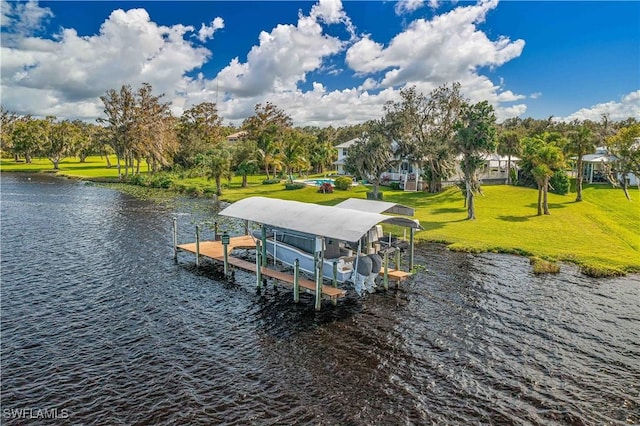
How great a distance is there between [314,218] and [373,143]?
2255cm

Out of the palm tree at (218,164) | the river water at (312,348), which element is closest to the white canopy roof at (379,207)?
the river water at (312,348)

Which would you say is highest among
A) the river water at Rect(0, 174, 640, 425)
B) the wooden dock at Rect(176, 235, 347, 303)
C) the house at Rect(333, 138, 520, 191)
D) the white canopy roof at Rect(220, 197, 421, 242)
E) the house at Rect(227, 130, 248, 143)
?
the house at Rect(227, 130, 248, 143)

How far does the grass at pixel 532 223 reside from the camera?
2861 centimetres

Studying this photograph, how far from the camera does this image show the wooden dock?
21.1m

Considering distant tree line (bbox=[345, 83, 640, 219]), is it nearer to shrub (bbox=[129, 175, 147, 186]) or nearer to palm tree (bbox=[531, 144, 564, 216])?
Answer: palm tree (bbox=[531, 144, 564, 216])

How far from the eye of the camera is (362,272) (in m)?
20.8

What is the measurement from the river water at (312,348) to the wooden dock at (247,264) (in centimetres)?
79

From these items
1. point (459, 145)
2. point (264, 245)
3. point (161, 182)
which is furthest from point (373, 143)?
point (161, 182)

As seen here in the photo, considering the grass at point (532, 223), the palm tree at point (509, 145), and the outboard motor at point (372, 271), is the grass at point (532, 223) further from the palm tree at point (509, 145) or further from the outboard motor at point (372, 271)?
the outboard motor at point (372, 271)

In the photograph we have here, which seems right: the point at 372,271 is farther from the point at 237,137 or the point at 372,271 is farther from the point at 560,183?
the point at 237,137

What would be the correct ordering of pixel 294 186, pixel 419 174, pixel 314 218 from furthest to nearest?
pixel 294 186 < pixel 419 174 < pixel 314 218

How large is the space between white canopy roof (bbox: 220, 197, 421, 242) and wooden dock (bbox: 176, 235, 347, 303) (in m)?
2.21

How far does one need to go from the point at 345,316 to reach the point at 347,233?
383 cm

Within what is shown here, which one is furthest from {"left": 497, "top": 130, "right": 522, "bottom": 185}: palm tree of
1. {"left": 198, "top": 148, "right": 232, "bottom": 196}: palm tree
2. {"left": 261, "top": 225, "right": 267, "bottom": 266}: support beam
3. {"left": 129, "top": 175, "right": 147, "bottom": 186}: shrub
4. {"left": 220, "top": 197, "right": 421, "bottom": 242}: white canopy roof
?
{"left": 129, "top": 175, "right": 147, "bottom": 186}: shrub
